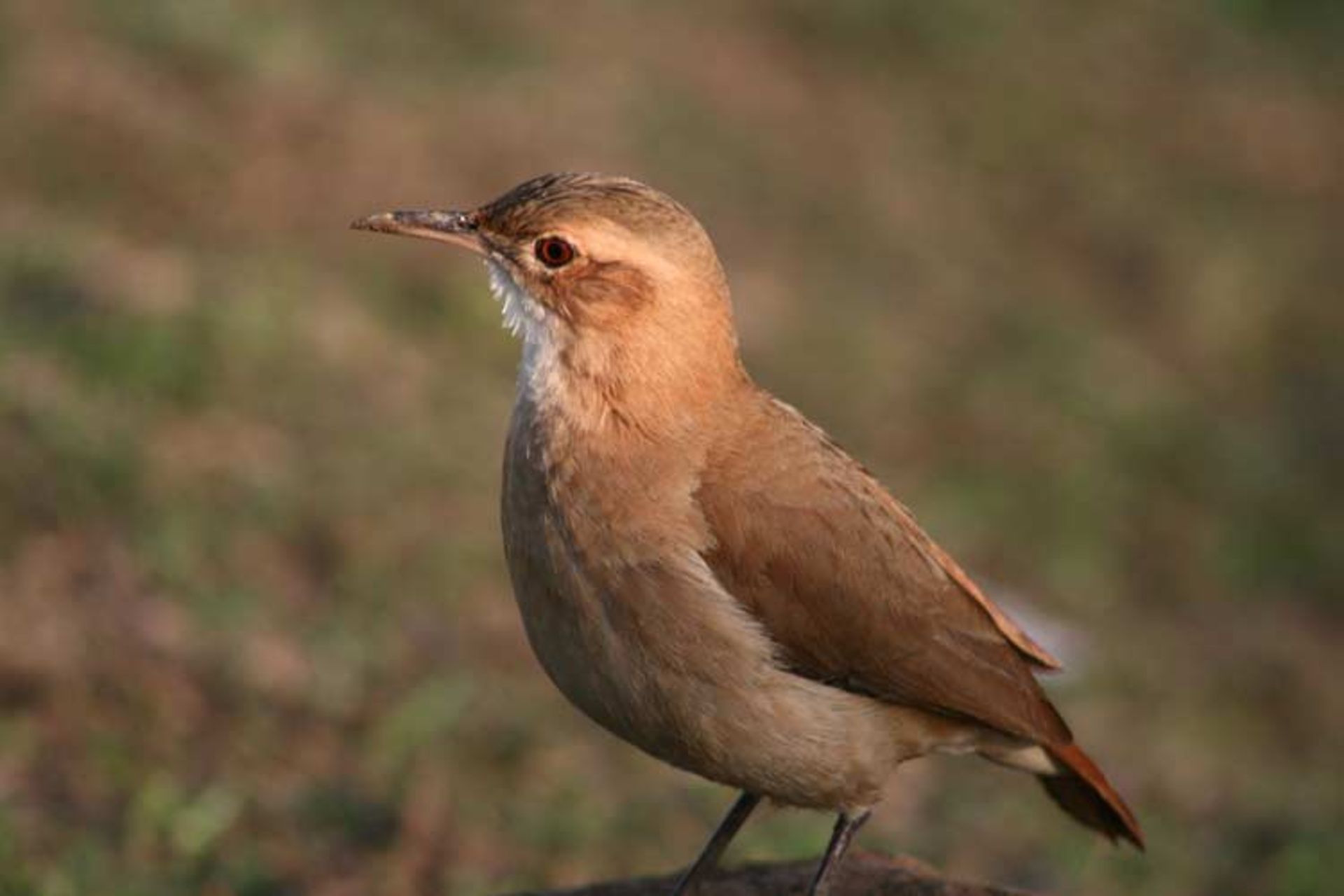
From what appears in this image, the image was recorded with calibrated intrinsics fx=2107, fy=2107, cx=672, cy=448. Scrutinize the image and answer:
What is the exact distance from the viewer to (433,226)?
4.93 m

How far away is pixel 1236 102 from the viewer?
1684 centimetres

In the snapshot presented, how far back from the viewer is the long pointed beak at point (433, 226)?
491 centimetres

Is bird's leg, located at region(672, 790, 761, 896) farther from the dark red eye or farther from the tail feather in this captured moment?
the dark red eye

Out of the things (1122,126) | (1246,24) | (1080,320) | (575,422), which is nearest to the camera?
(575,422)

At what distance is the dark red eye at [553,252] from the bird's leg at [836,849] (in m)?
1.41

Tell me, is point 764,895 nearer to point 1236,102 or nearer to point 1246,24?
point 1236,102

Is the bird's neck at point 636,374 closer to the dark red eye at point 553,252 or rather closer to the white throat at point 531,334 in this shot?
the white throat at point 531,334

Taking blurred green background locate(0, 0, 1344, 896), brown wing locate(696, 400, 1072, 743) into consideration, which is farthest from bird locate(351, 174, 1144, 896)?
blurred green background locate(0, 0, 1344, 896)

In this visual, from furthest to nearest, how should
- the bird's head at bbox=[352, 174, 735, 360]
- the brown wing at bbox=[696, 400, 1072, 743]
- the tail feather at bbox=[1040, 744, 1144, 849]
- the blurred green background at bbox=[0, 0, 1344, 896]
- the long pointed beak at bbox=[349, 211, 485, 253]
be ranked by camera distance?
1. the blurred green background at bbox=[0, 0, 1344, 896]
2. the tail feather at bbox=[1040, 744, 1144, 849]
3. the long pointed beak at bbox=[349, 211, 485, 253]
4. the bird's head at bbox=[352, 174, 735, 360]
5. the brown wing at bbox=[696, 400, 1072, 743]

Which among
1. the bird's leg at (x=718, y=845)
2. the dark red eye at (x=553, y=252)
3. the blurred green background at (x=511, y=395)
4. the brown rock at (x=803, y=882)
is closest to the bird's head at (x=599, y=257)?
the dark red eye at (x=553, y=252)

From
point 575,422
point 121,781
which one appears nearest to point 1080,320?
point 121,781

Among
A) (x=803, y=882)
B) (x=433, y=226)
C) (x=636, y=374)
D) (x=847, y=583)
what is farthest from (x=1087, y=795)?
(x=433, y=226)

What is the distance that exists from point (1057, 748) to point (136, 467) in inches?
171

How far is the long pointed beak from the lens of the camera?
4.91 m
